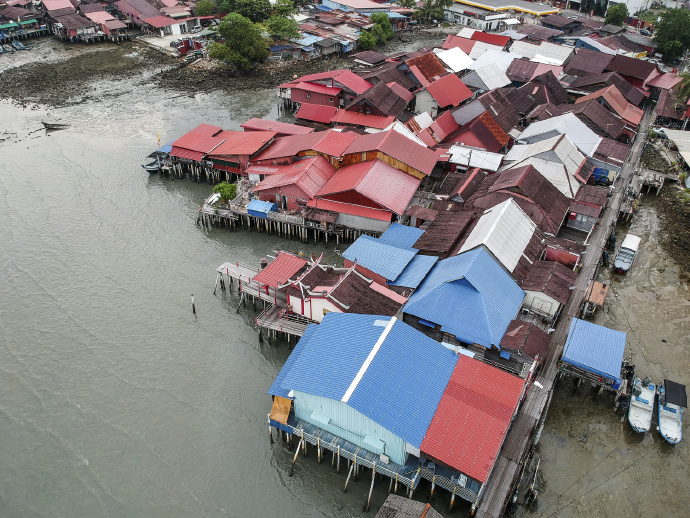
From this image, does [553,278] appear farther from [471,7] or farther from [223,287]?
[471,7]

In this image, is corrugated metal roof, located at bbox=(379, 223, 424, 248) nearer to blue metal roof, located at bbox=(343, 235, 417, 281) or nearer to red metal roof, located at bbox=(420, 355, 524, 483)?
blue metal roof, located at bbox=(343, 235, 417, 281)

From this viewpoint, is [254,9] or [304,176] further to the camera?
[254,9]

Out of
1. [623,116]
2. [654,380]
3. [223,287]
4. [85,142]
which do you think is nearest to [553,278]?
[654,380]

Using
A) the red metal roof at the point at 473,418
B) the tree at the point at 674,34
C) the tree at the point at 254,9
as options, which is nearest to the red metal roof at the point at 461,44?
the tree at the point at 674,34

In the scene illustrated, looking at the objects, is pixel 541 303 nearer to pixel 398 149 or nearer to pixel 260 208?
pixel 398 149

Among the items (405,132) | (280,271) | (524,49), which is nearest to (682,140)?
(405,132)

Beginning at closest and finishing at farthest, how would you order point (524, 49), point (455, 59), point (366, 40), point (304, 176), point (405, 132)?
point (304, 176), point (405, 132), point (455, 59), point (524, 49), point (366, 40)

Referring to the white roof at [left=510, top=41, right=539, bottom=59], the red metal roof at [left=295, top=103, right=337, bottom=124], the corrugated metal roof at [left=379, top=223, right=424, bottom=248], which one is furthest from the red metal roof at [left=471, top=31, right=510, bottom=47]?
the corrugated metal roof at [left=379, top=223, right=424, bottom=248]
